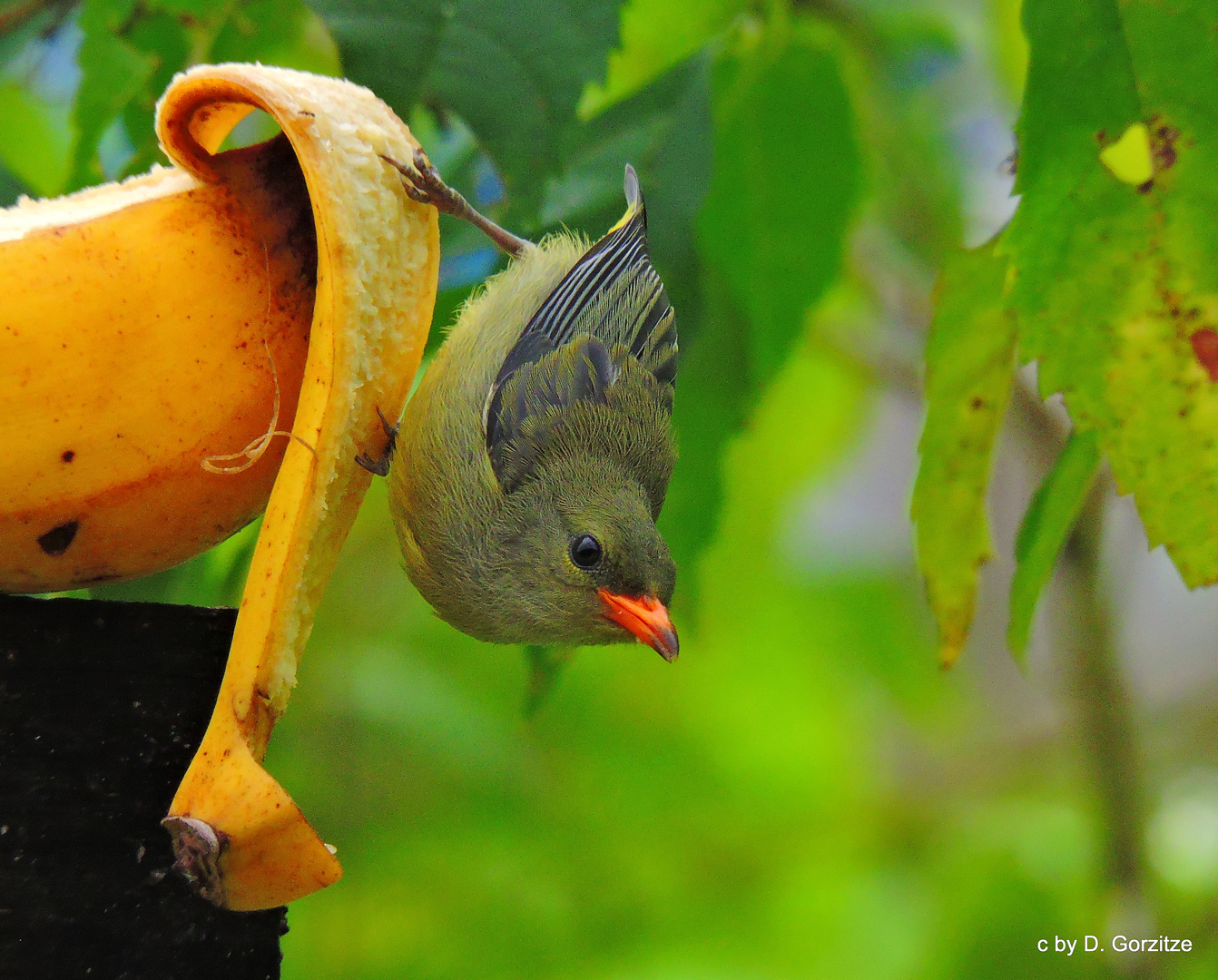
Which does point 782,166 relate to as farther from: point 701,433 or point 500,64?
point 500,64

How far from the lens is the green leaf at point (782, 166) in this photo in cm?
211

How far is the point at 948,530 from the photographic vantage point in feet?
5.99

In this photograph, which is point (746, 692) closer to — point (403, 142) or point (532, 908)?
point (532, 908)

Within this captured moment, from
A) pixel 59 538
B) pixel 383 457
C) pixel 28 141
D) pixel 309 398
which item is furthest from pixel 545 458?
pixel 28 141

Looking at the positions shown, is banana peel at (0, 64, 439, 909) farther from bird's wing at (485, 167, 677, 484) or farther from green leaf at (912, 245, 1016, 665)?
green leaf at (912, 245, 1016, 665)

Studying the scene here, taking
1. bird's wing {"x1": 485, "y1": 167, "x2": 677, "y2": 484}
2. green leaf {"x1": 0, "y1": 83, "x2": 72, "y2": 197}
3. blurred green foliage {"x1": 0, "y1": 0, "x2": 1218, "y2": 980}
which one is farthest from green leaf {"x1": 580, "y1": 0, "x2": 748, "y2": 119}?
green leaf {"x1": 0, "y1": 83, "x2": 72, "y2": 197}

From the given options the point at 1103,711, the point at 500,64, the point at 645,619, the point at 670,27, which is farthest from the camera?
the point at 1103,711

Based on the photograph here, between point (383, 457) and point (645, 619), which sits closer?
point (383, 457)

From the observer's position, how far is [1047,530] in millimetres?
1688

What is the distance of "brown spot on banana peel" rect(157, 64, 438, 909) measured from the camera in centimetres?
111

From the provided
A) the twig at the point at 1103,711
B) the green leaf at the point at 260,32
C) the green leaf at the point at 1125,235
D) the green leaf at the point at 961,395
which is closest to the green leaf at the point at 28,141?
the green leaf at the point at 260,32

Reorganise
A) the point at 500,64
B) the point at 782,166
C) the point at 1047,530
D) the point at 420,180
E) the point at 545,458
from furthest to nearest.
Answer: the point at 782,166 → the point at 545,458 → the point at 1047,530 → the point at 500,64 → the point at 420,180

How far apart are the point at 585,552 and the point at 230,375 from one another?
76 cm

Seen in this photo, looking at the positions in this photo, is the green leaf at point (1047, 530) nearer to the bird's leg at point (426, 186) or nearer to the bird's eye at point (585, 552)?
the bird's eye at point (585, 552)
